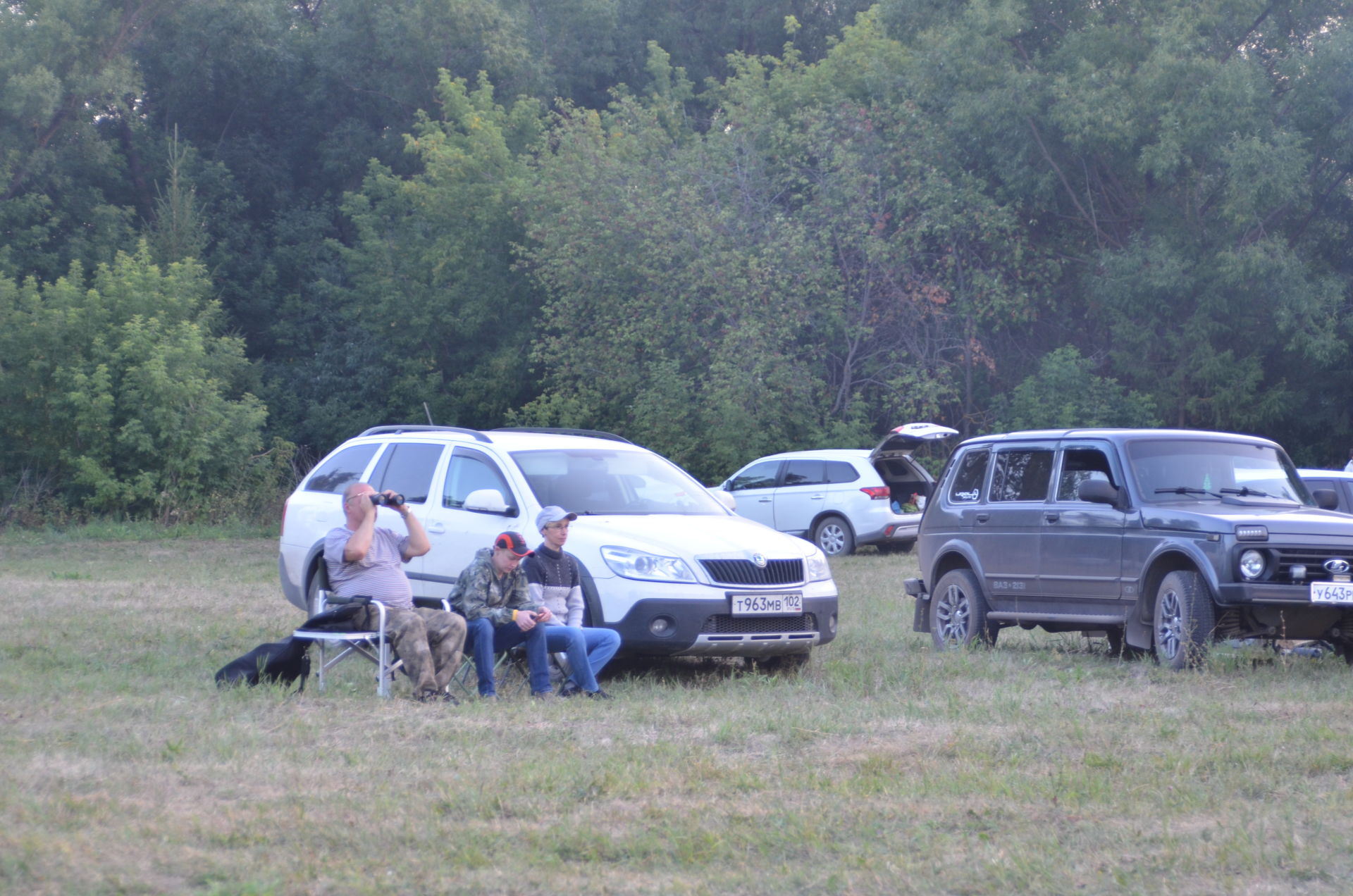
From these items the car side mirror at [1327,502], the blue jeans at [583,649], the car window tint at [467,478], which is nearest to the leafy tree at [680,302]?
the car side mirror at [1327,502]

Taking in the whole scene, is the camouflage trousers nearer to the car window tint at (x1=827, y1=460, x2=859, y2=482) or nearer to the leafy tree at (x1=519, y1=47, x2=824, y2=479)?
the car window tint at (x1=827, y1=460, x2=859, y2=482)

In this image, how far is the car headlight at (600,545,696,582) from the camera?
9.45 metres

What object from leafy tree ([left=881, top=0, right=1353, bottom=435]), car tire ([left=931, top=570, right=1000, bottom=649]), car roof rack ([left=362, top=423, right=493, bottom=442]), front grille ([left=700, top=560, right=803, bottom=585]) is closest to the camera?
front grille ([left=700, top=560, right=803, bottom=585])

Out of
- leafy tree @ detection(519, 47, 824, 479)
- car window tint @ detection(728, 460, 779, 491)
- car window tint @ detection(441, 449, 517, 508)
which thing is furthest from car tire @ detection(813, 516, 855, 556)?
car window tint @ detection(441, 449, 517, 508)

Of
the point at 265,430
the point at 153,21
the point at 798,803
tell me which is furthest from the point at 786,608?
the point at 153,21

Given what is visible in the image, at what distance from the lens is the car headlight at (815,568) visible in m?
9.95

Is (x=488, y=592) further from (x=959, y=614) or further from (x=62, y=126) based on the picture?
(x=62, y=126)

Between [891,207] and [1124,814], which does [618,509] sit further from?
[891,207]

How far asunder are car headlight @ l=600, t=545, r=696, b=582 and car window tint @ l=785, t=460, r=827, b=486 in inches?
537

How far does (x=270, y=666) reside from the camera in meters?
8.95

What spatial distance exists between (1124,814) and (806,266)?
23735 mm

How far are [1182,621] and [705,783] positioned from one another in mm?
4870

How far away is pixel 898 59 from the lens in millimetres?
32719

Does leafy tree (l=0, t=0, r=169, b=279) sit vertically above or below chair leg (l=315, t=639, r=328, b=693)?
above
